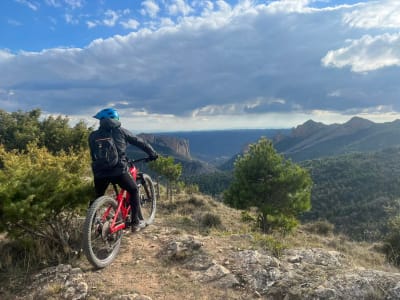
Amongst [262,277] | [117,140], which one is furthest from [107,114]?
[262,277]

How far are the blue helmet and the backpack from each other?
1.43 feet

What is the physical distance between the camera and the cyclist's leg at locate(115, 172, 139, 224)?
5449 mm

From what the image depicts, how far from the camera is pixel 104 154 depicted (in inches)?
201

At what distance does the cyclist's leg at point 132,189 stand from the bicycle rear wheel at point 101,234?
0.92 feet

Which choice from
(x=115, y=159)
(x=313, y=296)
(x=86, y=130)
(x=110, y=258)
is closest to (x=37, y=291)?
(x=110, y=258)

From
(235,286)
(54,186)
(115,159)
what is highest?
(115,159)

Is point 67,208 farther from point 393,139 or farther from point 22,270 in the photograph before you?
point 393,139

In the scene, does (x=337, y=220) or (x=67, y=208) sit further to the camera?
(x=337, y=220)

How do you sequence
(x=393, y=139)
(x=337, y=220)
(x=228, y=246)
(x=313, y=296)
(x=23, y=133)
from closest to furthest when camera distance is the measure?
(x=313, y=296) → (x=228, y=246) → (x=23, y=133) → (x=337, y=220) → (x=393, y=139)

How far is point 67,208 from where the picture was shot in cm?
532

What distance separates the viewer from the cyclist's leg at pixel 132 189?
17.9 ft

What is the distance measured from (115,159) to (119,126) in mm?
579

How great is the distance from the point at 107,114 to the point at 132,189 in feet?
4.23

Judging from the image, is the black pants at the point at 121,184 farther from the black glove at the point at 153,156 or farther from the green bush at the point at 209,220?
the green bush at the point at 209,220
